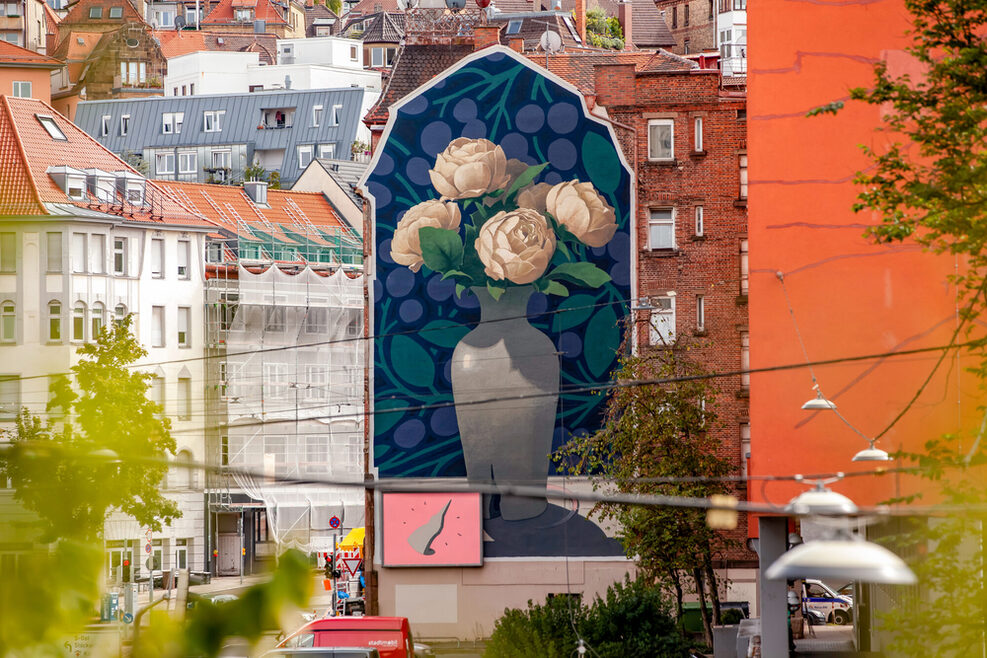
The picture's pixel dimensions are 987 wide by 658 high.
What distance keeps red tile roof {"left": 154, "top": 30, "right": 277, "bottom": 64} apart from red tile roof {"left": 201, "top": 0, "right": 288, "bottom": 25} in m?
3.02

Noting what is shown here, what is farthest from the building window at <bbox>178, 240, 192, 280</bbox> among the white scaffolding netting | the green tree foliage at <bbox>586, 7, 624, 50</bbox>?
the green tree foliage at <bbox>586, 7, 624, 50</bbox>

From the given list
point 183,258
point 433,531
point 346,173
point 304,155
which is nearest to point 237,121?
point 304,155

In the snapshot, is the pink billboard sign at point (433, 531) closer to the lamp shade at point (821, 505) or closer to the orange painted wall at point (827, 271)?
the orange painted wall at point (827, 271)

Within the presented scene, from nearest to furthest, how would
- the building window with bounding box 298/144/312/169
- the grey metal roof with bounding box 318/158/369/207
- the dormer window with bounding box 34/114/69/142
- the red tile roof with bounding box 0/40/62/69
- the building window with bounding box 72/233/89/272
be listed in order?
the building window with bounding box 72/233/89/272, the dormer window with bounding box 34/114/69/142, the grey metal roof with bounding box 318/158/369/207, the red tile roof with bounding box 0/40/62/69, the building window with bounding box 298/144/312/169

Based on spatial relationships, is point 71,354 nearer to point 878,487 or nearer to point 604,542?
point 604,542

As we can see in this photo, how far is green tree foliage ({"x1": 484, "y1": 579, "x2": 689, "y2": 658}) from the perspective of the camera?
1149 inches

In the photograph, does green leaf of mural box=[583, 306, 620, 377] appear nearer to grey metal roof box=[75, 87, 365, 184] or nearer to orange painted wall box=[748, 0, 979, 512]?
orange painted wall box=[748, 0, 979, 512]

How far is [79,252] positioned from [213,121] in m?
59.7

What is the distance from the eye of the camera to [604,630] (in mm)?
29625

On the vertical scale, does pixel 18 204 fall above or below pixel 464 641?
above

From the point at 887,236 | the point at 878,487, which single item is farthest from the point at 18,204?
the point at 887,236

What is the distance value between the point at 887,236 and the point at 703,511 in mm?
20698

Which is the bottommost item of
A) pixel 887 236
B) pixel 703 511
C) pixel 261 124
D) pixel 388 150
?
pixel 703 511

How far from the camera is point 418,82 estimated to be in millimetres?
51594
